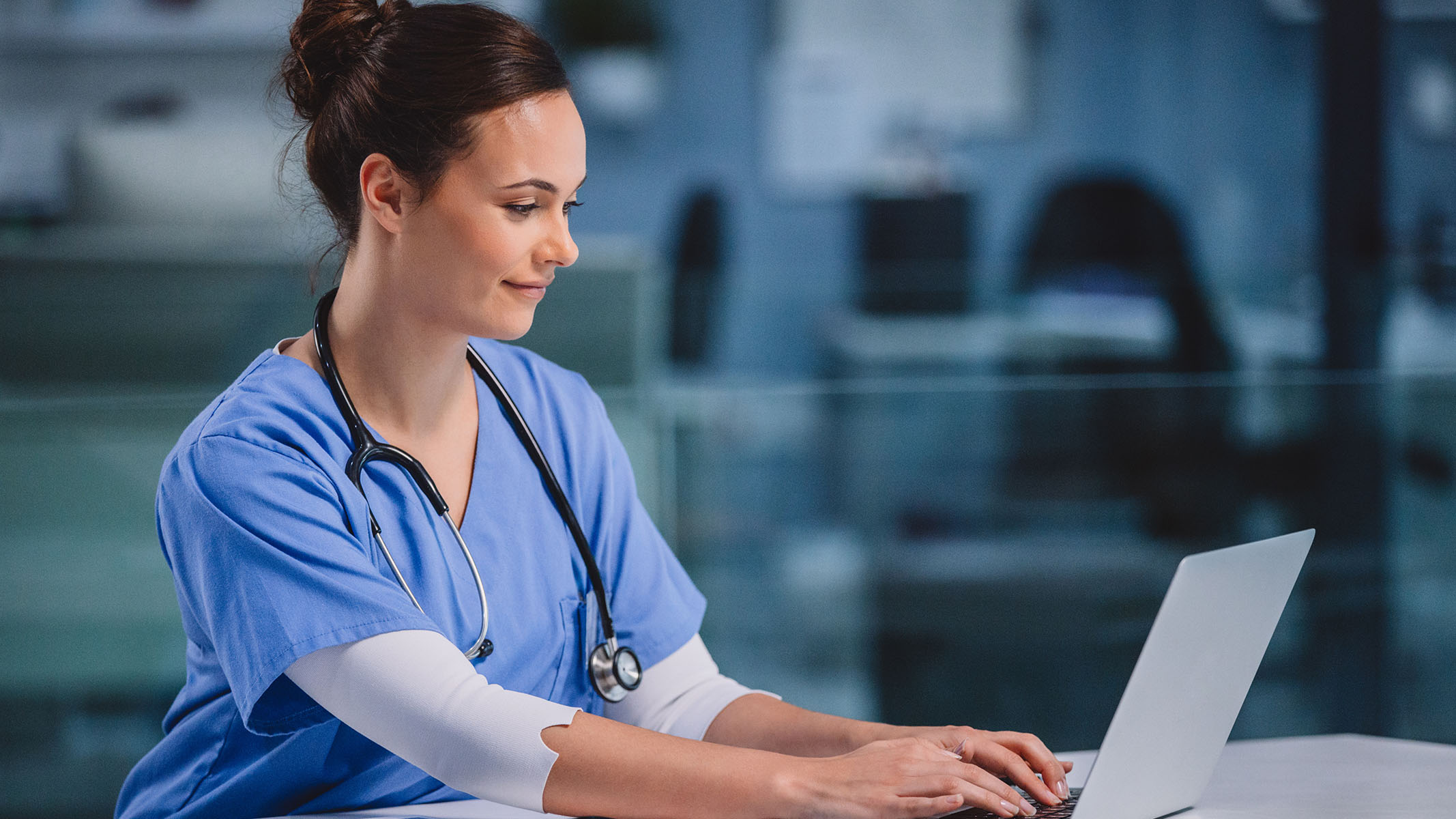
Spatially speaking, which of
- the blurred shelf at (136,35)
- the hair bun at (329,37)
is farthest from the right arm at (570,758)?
the blurred shelf at (136,35)

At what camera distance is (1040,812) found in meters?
0.80

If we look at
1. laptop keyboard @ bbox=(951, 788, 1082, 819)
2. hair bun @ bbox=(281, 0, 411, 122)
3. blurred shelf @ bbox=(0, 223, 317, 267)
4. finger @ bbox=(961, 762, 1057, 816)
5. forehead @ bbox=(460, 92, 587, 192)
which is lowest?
laptop keyboard @ bbox=(951, 788, 1082, 819)

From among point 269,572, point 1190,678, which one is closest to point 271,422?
point 269,572

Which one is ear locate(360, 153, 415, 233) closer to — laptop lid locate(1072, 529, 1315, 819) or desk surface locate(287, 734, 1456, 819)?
desk surface locate(287, 734, 1456, 819)

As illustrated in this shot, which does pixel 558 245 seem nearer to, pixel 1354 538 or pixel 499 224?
pixel 499 224

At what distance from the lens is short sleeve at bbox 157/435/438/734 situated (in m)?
0.80

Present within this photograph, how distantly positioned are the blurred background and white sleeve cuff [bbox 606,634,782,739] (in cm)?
49

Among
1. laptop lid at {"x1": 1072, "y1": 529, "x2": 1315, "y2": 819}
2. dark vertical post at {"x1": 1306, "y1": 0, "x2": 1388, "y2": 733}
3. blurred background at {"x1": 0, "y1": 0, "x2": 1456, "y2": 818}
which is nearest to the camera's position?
laptop lid at {"x1": 1072, "y1": 529, "x2": 1315, "y2": 819}

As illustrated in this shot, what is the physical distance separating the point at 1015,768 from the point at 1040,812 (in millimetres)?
38

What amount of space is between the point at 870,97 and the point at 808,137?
0.28m

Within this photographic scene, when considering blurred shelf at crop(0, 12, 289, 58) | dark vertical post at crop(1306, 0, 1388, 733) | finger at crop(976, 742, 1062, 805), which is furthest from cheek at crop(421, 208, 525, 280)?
blurred shelf at crop(0, 12, 289, 58)

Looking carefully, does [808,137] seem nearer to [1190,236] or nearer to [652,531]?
[1190,236]

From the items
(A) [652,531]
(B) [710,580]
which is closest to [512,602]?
Answer: (A) [652,531]

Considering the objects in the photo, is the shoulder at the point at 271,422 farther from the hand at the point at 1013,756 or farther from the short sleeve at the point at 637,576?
the hand at the point at 1013,756
